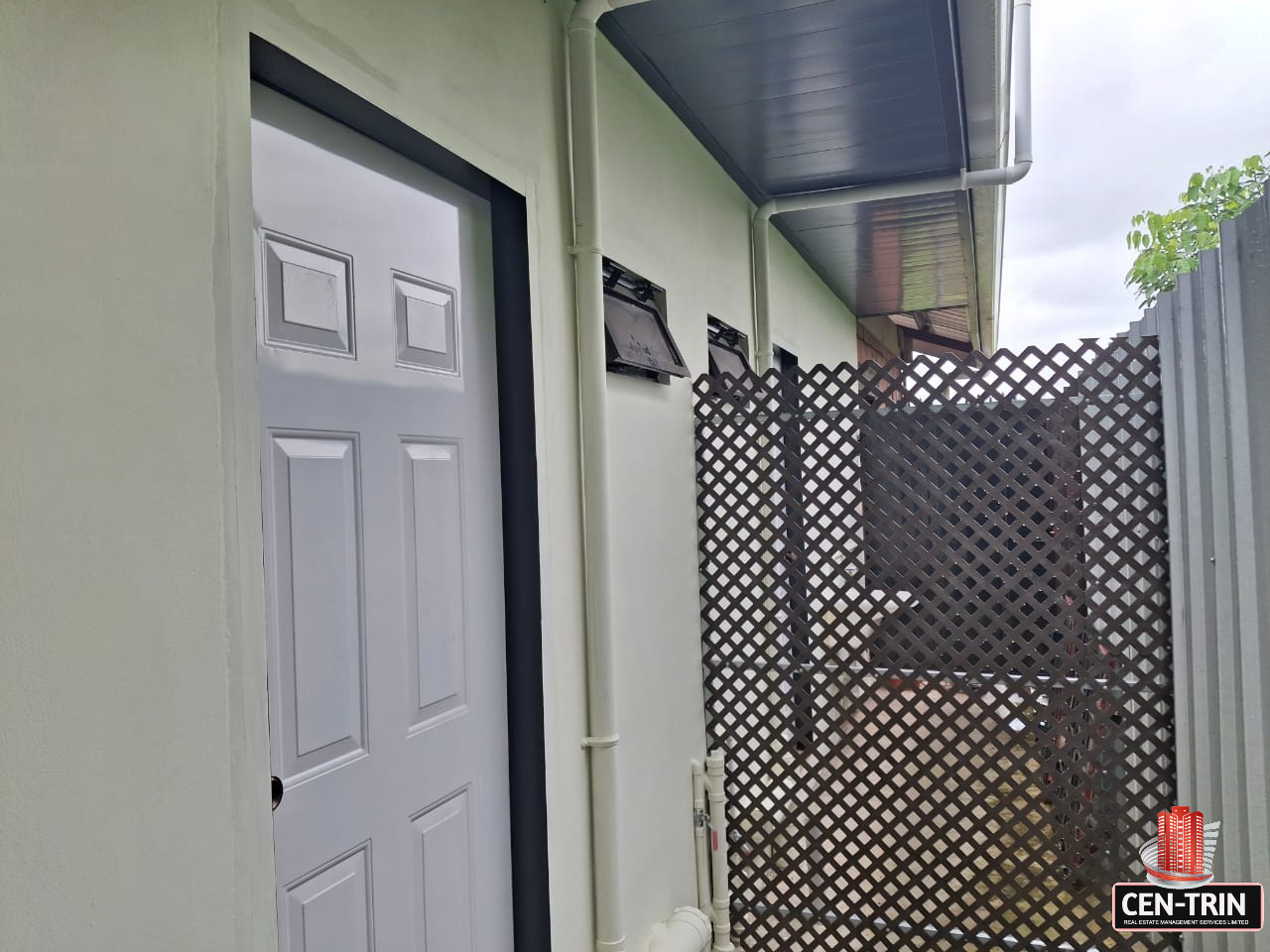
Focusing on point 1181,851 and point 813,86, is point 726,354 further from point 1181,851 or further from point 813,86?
point 1181,851

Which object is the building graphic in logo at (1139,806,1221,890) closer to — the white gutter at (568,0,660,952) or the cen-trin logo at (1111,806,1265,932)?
the cen-trin logo at (1111,806,1265,932)

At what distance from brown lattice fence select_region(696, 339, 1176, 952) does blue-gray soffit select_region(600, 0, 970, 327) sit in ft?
3.20

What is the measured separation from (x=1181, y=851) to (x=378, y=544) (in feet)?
7.87

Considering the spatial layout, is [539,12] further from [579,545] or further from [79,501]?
[79,501]

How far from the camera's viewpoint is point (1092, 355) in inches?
107

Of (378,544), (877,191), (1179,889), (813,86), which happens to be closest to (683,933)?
(1179,889)

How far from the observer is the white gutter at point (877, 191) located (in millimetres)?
3270

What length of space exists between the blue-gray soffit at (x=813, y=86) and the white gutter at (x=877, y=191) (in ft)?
0.18

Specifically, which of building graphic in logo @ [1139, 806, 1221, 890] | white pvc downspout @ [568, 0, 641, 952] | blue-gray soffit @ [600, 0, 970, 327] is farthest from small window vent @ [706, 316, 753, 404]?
building graphic in logo @ [1139, 806, 1221, 890]

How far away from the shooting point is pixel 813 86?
3.07 metres

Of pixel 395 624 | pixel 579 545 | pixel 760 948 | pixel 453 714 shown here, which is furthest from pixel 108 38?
pixel 760 948

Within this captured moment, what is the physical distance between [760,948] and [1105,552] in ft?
5.65

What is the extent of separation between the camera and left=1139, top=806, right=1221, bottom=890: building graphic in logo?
2438 millimetres

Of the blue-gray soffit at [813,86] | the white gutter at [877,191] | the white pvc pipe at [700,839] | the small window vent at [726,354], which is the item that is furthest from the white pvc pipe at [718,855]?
the blue-gray soffit at [813,86]
